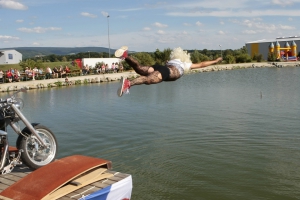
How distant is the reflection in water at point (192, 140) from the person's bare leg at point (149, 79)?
2.21 meters

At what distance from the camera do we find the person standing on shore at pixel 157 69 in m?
7.22

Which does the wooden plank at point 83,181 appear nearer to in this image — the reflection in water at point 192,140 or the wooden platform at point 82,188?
the wooden platform at point 82,188

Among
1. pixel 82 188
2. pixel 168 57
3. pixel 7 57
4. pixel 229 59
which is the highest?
pixel 7 57

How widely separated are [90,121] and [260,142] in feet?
22.3

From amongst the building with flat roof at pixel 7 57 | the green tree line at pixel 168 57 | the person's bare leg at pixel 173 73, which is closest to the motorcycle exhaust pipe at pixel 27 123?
the person's bare leg at pixel 173 73

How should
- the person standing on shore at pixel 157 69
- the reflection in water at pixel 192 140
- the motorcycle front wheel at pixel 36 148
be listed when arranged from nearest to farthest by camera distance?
the motorcycle front wheel at pixel 36 148 < the person standing on shore at pixel 157 69 < the reflection in water at pixel 192 140

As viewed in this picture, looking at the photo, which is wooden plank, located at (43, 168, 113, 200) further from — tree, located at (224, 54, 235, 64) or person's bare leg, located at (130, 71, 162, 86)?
tree, located at (224, 54, 235, 64)

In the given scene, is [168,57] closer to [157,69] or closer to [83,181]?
[157,69]

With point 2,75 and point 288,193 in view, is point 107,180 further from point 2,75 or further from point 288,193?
point 2,75

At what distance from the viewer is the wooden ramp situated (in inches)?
201

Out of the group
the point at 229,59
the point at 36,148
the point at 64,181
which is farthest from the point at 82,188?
the point at 229,59

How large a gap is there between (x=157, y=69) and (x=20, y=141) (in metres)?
2.91

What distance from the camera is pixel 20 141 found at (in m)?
6.44

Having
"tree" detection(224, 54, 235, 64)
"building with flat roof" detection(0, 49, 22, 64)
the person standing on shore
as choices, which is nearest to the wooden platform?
the person standing on shore
